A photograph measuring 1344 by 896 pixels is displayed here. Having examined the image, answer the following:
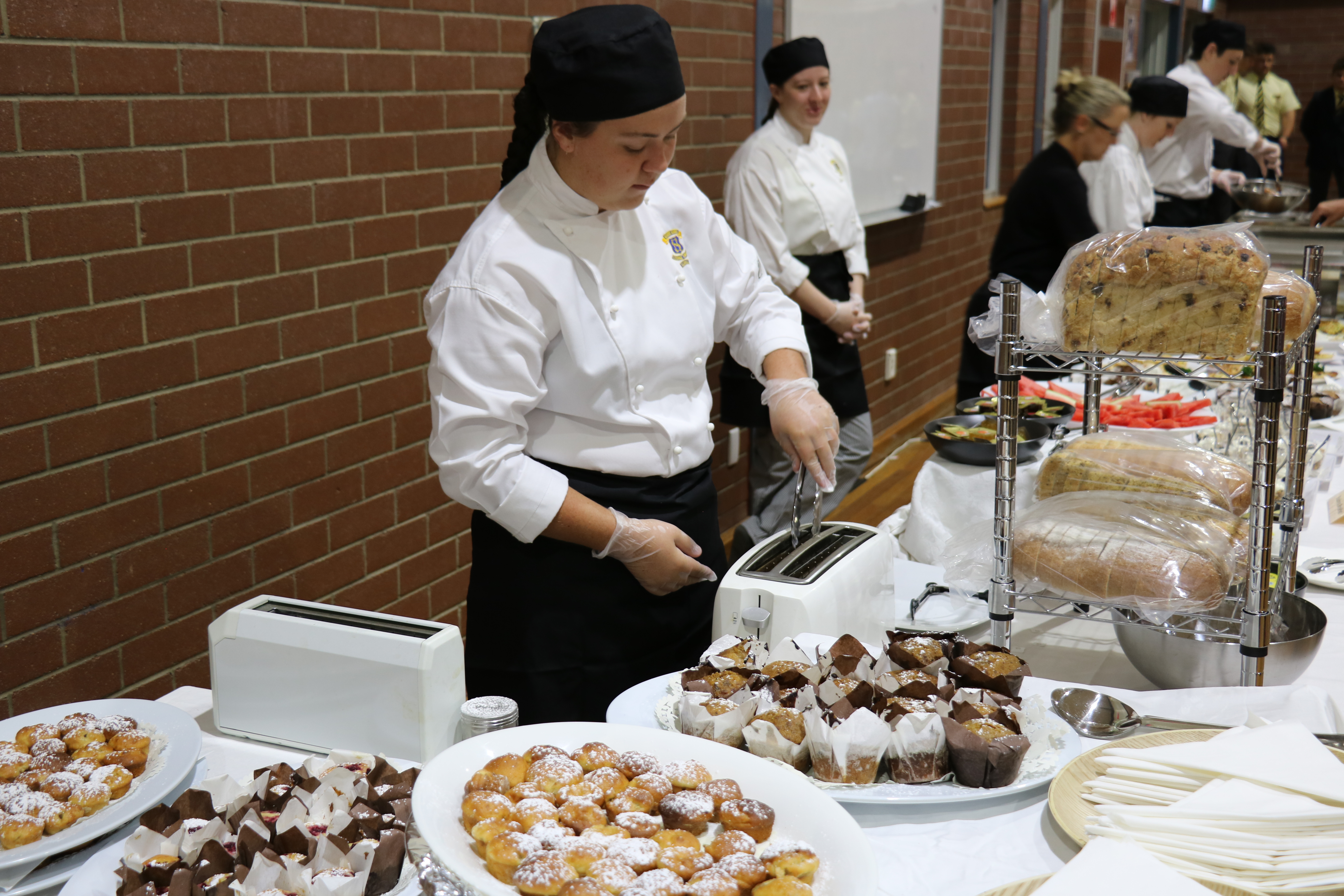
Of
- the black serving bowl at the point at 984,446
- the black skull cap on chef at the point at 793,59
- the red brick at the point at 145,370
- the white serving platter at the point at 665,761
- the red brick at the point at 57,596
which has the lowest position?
the red brick at the point at 57,596

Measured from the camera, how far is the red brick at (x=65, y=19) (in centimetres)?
176

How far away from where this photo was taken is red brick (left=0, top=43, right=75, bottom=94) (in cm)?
175

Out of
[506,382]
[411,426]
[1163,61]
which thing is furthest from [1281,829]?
[1163,61]

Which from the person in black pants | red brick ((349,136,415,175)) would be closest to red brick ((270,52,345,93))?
red brick ((349,136,415,175))

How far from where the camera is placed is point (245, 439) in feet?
7.39

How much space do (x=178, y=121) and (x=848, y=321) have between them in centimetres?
222

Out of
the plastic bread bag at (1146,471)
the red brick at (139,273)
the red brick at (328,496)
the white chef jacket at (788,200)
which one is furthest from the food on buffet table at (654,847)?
the white chef jacket at (788,200)

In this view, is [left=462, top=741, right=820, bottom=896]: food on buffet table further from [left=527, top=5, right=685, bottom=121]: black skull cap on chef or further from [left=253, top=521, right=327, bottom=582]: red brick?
[left=253, top=521, right=327, bottom=582]: red brick

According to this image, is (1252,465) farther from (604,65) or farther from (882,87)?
(882,87)

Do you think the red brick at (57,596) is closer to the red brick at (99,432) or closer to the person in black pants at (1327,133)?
the red brick at (99,432)

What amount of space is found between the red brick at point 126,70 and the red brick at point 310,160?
272 millimetres

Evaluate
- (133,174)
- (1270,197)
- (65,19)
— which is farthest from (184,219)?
(1270,197)

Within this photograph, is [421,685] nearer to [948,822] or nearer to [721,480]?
[948,822]

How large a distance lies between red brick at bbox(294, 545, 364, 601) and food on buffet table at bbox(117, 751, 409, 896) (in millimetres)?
1408
